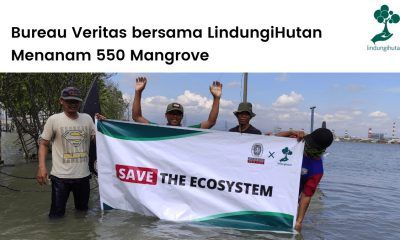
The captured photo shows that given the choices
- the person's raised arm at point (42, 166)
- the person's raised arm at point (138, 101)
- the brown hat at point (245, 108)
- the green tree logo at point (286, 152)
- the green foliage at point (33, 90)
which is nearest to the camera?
the person's raised arm at point (42, 166)

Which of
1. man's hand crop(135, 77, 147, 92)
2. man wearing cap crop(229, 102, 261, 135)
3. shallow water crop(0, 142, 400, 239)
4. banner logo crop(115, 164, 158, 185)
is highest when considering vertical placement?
man's hand crop(135, 77, 147, 92)

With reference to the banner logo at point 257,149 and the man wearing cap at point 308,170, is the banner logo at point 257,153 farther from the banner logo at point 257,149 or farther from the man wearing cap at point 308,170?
the man wearing cap at point 308,170

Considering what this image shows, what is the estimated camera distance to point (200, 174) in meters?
5.89

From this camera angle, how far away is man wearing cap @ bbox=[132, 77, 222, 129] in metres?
6.05

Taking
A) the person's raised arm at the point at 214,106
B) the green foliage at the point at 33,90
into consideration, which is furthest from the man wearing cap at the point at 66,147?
the green foliage at the point at 33,90

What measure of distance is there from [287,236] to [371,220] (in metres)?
3.83

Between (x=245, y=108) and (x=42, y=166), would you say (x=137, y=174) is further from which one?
(x=245, y=108)

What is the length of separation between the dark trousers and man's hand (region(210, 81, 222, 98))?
→ 2261mm

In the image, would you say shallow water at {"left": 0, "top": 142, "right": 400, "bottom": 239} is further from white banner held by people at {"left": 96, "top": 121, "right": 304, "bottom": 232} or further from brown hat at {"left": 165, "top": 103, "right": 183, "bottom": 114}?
brown hat at {"left": 165, "top": 103, "right": 183, "bottom": 114}

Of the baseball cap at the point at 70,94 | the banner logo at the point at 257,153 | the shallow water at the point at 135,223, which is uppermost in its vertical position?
the baseball cap at the point at 70,94

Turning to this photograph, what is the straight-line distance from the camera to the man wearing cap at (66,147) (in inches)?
217

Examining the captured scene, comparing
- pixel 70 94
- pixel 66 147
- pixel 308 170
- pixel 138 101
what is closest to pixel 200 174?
pixel 138 101

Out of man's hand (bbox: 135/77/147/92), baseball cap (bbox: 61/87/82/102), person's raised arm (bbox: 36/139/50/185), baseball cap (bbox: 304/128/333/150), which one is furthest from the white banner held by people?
person's raised arm (bbox: 36/139/50/185)

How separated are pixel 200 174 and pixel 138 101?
1453 millimetres
